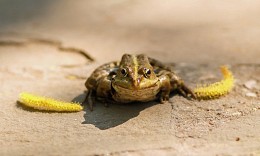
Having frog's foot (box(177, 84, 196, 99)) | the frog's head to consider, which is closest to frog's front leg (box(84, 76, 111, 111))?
the frog's head

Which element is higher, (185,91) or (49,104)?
(185,91)

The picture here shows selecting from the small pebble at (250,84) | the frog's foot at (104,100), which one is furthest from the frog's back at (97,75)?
the small pebble at (250,84)

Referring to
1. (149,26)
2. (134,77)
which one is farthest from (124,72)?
(149,26)

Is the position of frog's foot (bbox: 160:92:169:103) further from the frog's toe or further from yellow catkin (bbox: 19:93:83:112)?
yellow catkin (bbox: 19:93:83:112)

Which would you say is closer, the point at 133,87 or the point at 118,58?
the point at 133,87

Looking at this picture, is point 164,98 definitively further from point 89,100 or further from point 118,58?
point 118,58

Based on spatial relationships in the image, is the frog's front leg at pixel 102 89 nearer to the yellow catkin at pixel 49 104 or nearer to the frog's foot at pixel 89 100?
the frog's foot at pixel 89 100

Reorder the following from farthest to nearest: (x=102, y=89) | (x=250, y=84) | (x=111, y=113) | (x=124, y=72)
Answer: (x=250, y=84) < (x=102, y=89) < (x=111, y=113) < (x=124, y=72)

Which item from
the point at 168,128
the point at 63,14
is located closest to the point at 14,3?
the point at 63,14
